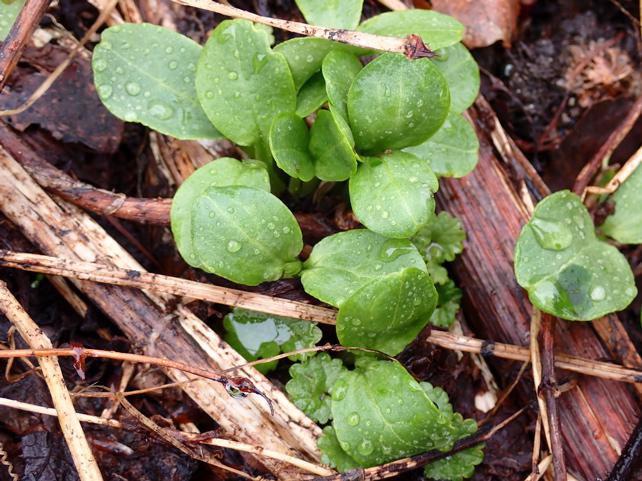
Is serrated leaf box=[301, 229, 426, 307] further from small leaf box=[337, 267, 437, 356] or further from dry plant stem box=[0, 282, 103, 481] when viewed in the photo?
dry plant stem box=[0, 282, 103, 481]

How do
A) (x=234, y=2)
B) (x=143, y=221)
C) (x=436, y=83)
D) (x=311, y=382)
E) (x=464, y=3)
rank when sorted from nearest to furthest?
1. (x=436, y=83)
2. (x=311, y=382)
3. (x=143, y=221)
4. (x=234, y=2)
5. (x=464, y=3)

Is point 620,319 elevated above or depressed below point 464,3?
below

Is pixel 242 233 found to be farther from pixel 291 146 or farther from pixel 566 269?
pixel 566 269

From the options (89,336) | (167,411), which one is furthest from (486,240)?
(89,336)

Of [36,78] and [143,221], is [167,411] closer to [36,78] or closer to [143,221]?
[143,221]

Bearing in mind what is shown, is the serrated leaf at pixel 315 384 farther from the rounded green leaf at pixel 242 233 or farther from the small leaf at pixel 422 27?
the small leaf at pixel 422 27

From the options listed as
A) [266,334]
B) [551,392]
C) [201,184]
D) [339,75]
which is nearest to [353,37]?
[339,75]
